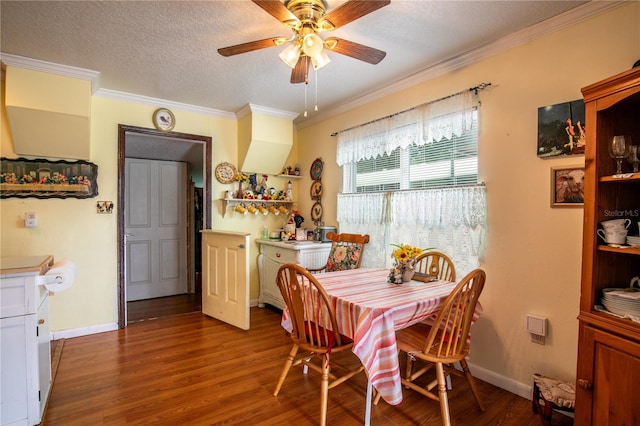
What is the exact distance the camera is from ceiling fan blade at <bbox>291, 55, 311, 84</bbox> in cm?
205

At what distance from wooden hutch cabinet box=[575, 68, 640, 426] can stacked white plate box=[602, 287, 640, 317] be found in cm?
4

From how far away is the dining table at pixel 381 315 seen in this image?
1.63 meters

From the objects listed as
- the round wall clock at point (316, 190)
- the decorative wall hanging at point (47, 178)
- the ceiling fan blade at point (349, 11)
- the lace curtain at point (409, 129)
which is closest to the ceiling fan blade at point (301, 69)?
the ceiling fan blade at point (349, 11)

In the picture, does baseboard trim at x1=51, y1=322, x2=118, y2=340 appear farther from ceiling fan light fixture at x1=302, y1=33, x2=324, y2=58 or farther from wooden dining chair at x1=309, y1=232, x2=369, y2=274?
ceiling fan light fixture at x1=302, y1=33, x2=324, y2=58

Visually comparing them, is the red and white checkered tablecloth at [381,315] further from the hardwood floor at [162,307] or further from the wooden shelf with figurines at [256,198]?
the hardwood floor at [162,307]

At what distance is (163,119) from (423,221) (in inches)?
122

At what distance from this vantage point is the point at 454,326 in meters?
1.77

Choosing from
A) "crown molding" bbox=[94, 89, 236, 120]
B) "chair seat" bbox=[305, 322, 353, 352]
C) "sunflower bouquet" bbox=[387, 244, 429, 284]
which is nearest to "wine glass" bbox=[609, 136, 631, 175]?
"sunflower bouquet" bbox=[387, 244, 429, 284]

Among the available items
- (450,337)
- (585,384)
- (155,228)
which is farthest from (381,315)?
(155,228)

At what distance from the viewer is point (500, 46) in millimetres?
2344

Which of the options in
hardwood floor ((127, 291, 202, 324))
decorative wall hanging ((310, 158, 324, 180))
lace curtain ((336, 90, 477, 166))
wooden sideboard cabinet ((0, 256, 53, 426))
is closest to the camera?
wooden sideboard cabinet ((0, 256, 53, 426))

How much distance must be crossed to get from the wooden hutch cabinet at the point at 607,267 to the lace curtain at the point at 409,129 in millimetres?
1012

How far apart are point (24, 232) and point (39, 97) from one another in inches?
49.3

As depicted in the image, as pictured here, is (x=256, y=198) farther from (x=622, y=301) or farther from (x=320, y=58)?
(x=622, y=301)
